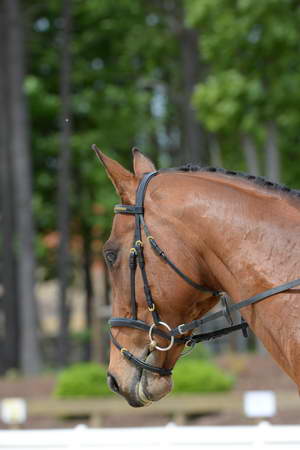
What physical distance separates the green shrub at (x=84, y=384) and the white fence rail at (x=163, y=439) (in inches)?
247

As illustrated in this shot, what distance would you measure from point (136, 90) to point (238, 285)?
19.3 metres

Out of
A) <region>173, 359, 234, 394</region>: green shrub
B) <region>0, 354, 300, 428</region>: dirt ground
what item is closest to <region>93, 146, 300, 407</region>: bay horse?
<region>0, 354, 300, 428</region>: dirt ground

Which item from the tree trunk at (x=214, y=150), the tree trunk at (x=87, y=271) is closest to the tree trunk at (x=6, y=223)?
the tree trunk at (x=87, y=271)

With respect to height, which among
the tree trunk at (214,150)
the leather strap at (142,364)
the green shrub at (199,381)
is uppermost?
the tree trunk at (214,150)

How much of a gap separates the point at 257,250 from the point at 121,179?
70 centimetres

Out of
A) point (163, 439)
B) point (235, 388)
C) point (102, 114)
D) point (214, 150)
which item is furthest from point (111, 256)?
point (214, 150)

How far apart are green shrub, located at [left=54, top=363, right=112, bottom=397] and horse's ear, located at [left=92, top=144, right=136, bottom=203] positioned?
8.59 metres

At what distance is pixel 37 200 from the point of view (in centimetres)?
2048

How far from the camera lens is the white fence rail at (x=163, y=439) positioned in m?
4.64

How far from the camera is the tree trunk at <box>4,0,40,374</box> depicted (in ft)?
54.4

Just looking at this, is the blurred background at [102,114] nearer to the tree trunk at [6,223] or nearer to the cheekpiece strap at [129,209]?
the tree trunk at [6,223]

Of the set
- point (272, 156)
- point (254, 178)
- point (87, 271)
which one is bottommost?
point (87, 271)

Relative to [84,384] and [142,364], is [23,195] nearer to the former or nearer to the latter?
[84,384]

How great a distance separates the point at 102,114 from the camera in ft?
68.2
